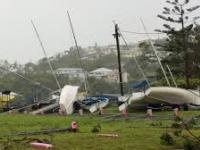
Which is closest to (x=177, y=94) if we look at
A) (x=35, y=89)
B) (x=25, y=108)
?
(x=25, y=108)

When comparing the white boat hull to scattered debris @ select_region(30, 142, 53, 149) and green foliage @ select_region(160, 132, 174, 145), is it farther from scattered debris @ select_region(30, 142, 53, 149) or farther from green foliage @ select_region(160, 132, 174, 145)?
scattered debris @ select_region(30, 142, 53, 149)

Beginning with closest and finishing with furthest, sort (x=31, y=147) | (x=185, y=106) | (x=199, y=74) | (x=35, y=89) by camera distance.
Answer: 1. (x=31, y=147)
2. (x=185, y=106)
3. (x=35, y=89)
4. (x=199, y=74)

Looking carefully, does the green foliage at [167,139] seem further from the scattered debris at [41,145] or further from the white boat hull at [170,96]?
the white boat hull at [170,96]

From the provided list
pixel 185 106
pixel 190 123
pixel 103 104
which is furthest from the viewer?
pixel 103 104

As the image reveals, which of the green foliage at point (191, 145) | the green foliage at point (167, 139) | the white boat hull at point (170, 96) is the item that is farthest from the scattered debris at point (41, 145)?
the white boat hull at point (170, 96)

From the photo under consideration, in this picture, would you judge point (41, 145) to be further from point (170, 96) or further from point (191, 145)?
point (170, 96)

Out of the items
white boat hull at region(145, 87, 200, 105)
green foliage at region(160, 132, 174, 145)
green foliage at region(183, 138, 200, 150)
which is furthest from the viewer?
white boat hull at region(145, 87, 200, 105)

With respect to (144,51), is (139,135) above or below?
below

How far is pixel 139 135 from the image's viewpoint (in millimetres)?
13227

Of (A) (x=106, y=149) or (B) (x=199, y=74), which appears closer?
(A) (x=106, y=149)

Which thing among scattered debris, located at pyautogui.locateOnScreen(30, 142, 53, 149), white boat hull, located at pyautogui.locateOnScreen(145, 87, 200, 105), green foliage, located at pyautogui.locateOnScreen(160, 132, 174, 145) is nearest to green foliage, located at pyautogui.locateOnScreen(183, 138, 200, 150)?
green foliage, located at pyautogui.locateOnScreen(160, 132, 174, 145)

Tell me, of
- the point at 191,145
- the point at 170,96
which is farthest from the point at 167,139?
the point at 170,96

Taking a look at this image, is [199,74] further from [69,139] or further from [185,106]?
[69,139]

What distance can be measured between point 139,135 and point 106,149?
2.25 meters
